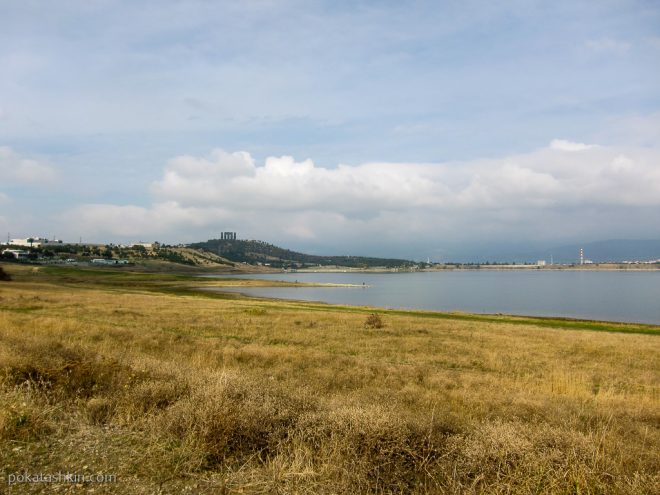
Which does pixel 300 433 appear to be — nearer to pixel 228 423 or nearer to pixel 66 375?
pixel 228 423

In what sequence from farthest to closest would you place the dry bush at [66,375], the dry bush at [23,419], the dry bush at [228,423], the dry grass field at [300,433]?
the dry bush at [66,375] → the dry bush at [23,419] → the dry bush at [228,423] → the dry grass field at [300,433]

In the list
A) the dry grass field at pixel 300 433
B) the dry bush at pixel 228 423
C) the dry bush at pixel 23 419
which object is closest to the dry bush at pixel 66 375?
the dry grass field at pixel 300 433

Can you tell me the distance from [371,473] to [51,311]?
32.8 m

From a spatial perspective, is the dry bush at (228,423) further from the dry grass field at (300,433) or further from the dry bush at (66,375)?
the dry bush at (66,375)

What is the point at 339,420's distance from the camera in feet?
21.9

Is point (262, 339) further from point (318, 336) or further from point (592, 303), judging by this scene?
point (592, 303)

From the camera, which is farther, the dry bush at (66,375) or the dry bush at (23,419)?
the dry bush at (66,375)

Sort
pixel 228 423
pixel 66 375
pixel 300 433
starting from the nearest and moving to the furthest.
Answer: pixel 228 423, pixel 300 433, pixel 66 375

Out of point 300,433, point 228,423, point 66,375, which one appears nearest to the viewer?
point 228,423

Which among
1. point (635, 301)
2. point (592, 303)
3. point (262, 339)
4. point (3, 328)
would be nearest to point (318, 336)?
point (262, 339)

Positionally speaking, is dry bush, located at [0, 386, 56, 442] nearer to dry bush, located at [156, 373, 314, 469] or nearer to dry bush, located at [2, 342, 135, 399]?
dry bush, located at [2, 342, 135, 399]

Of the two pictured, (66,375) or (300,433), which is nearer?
(300,433)

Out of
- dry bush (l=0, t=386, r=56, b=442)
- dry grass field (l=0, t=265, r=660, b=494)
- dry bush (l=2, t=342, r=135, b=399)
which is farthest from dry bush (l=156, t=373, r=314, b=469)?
dry bush (l=2, t=342, r=135, b=399)

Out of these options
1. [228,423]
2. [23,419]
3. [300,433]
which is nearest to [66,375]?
[23,419]
